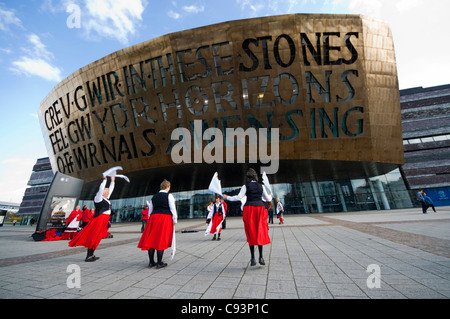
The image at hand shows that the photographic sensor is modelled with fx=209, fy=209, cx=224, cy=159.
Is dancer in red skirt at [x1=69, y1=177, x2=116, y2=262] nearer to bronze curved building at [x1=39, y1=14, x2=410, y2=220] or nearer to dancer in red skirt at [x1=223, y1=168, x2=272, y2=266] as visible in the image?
dancer in red skirt at [x1=223, y1=168, x2=272, y2=266]

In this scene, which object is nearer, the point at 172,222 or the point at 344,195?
the point at 172,222

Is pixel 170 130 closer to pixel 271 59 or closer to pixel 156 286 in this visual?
pixel 271 59

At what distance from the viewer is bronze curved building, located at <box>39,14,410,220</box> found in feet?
67.2

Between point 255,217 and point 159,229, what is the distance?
226 centimetres

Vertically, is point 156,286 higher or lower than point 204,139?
lower

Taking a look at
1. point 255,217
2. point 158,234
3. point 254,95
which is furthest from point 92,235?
point 254,95

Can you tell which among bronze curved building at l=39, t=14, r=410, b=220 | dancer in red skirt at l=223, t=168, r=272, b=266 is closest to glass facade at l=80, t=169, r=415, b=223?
bronze curved building at l=39, t=14, r=410, b=220

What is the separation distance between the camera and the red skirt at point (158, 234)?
4.82m

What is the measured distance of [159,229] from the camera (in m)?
4.91

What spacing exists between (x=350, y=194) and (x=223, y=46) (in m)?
25.0

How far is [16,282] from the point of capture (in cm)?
396

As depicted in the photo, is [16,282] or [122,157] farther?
[122,157]

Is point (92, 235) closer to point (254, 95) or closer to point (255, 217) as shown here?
point (255, 217)

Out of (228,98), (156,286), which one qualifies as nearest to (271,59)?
(228,98)
